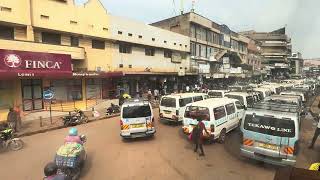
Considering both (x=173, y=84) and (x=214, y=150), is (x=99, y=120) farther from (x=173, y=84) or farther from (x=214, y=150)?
(x=173, y=84)

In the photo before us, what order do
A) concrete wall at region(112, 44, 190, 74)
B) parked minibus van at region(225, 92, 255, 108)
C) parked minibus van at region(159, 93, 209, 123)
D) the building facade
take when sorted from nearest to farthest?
1. parked minibus van at region(225, 92, 255, 108)
2. parked minibus van at region(159, 93, 209, 123)
3. concrete wall at region(112, 44, 190, 74)
4. the building facade

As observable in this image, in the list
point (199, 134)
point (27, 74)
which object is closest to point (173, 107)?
point (199, 134)

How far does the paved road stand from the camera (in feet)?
30.9

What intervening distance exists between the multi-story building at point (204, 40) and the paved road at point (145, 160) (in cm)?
2668

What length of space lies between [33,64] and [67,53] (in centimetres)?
325

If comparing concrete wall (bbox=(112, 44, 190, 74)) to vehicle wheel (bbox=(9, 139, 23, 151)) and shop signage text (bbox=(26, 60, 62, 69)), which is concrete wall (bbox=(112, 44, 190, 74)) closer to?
shop signage text (bbox=(26, 60, 62, 69))

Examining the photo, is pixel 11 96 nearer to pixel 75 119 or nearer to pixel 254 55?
pixel 75 119

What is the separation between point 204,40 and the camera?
1746 inches

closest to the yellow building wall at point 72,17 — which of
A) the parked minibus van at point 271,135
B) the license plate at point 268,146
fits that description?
the parked minibus van at point 271,135

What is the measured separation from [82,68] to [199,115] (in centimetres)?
1461

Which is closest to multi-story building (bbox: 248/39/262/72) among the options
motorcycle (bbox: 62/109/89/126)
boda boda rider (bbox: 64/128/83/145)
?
motorcycle (bbox: 62/109/89/126)

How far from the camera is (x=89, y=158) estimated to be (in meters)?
11.4

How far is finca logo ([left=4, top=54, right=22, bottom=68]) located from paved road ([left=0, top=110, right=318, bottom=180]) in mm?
5642

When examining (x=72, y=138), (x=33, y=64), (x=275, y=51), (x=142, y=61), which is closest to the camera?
(x=72, y=138)
